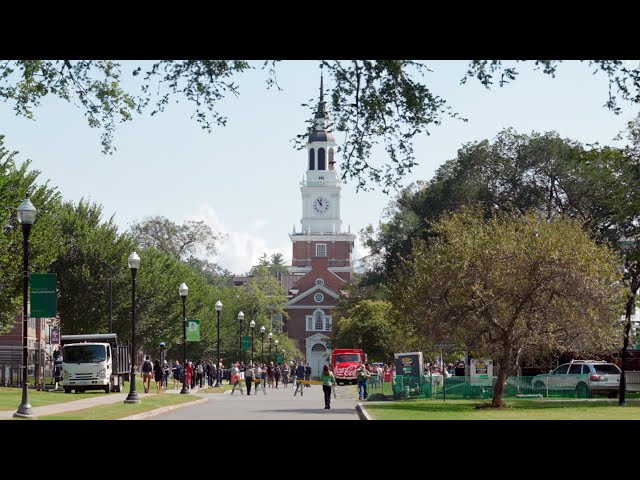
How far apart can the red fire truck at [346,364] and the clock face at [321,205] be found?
85.1 m

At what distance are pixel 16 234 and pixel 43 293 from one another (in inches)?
712

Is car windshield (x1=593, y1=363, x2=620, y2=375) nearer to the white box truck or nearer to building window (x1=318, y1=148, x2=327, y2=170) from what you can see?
the white box truck

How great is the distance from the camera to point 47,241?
5078cm

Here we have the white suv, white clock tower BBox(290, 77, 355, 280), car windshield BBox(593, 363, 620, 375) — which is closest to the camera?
the white suv

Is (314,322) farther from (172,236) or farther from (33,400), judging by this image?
(33,400)

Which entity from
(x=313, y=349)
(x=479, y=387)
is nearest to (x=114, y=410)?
(x=479, y=387)

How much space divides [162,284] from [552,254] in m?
43.6

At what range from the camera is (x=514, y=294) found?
119 ft

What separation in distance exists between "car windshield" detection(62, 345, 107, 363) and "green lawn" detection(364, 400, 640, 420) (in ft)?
50.9

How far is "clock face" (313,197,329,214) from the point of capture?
166m

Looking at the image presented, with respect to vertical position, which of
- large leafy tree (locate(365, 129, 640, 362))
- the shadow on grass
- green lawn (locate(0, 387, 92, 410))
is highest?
large leafy tree (locate(365, 129, 640, 362))

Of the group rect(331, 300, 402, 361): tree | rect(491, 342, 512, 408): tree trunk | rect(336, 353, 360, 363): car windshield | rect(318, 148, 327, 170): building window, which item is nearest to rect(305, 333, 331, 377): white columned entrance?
rect(318, 148, 327, 170): building window
